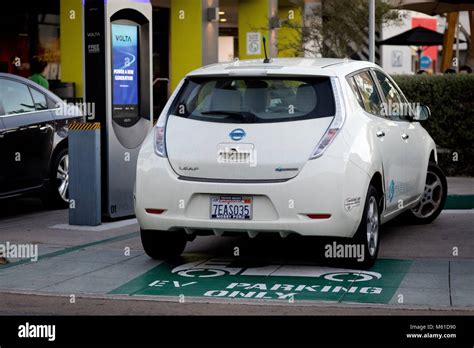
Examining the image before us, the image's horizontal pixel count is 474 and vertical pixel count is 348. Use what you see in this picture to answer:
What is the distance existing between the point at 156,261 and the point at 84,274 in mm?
791

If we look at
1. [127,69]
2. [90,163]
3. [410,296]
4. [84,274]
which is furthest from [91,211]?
[410,296]

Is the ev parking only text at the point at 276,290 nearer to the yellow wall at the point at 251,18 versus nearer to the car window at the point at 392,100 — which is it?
the car window at the point at 392,100

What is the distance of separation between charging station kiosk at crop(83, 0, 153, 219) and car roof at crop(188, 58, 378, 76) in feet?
8.77

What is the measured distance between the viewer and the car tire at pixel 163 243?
888 cm

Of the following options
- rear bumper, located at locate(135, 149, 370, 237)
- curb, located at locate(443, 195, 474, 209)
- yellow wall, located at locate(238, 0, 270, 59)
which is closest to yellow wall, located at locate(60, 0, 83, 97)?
yellow wall, located at locate(238, 0, 270, 59)

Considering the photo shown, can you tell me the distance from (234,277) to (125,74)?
4198 mm

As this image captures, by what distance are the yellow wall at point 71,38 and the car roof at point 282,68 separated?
1556 centimetres

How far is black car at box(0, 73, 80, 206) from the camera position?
11.7m

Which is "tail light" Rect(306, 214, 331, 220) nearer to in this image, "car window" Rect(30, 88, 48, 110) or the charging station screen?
the charging station screen
